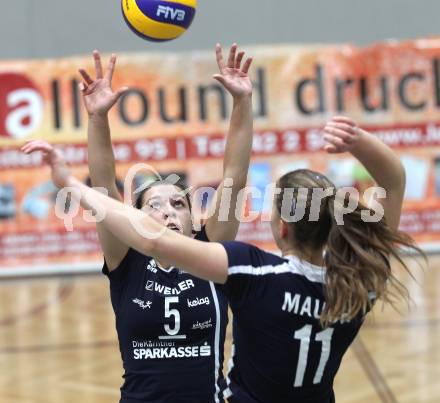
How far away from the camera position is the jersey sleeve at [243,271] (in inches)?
93.0

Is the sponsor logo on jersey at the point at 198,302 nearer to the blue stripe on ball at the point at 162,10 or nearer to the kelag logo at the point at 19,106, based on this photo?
the blue stripe on ball at the point at 162,10

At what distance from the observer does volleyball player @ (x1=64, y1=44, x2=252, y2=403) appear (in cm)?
299

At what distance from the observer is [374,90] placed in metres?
10.3

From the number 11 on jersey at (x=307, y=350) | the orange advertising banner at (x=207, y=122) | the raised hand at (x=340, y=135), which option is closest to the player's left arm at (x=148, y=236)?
the number 11 on jersey at (x=307, y=350)

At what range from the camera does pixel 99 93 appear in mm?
3092

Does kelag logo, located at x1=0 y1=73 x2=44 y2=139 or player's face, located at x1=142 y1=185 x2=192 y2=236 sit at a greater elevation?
kelag logo, located at x1=0 y1=73 x2=44 y2=139

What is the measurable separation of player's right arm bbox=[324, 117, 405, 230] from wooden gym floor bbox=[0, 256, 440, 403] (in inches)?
61.4

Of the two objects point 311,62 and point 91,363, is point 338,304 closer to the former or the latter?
point 91,363

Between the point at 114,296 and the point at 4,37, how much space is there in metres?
8.37

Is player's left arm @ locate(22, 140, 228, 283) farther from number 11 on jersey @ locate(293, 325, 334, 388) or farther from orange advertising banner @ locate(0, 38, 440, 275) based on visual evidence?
orange advertising banner @ locate(0, 38, 440, 275)

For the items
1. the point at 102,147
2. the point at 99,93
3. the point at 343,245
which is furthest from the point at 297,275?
the point at 99,93

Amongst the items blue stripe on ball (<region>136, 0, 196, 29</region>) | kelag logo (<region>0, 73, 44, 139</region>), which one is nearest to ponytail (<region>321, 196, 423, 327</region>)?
blue stripe on ball (<region>136, 0, 196, 29</region>)

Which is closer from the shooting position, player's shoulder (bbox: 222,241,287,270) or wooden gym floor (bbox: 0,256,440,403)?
player's shoulder (bbox: 222,241,287,270)

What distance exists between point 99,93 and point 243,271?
107 centimetres
